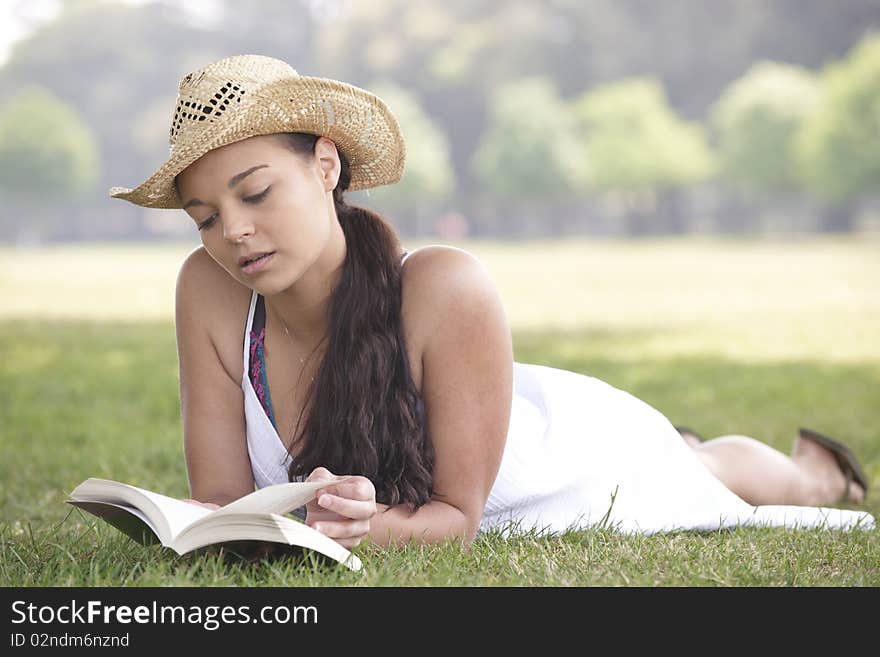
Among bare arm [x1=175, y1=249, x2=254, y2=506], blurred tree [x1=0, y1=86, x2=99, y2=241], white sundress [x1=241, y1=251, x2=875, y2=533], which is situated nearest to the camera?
bare arm [x1=175, y1=249, x2=254, y2=506]

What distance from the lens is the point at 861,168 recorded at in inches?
1869

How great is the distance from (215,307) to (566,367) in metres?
5.87

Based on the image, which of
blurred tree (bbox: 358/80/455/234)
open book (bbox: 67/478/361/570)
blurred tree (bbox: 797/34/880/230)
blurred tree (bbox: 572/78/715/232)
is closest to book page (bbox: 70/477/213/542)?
open book (bbox: 67/478/361/570)

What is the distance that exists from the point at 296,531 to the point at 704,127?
64.5 m

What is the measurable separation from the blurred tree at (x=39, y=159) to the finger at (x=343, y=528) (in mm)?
68543

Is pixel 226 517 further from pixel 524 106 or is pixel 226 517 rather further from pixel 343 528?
pixel 524 106

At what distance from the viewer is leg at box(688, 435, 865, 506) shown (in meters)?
4.36

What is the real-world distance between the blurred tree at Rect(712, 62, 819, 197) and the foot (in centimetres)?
5043

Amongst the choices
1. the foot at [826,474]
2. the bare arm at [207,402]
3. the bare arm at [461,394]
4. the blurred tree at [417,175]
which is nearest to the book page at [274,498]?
the bare arm at [461,394]

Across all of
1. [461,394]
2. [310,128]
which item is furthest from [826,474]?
[310,128]

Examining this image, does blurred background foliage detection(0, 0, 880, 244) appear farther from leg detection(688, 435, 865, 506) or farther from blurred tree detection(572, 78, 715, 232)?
leg detection(688, 435, 865, 506)

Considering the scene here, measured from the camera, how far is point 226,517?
248 centimetres
